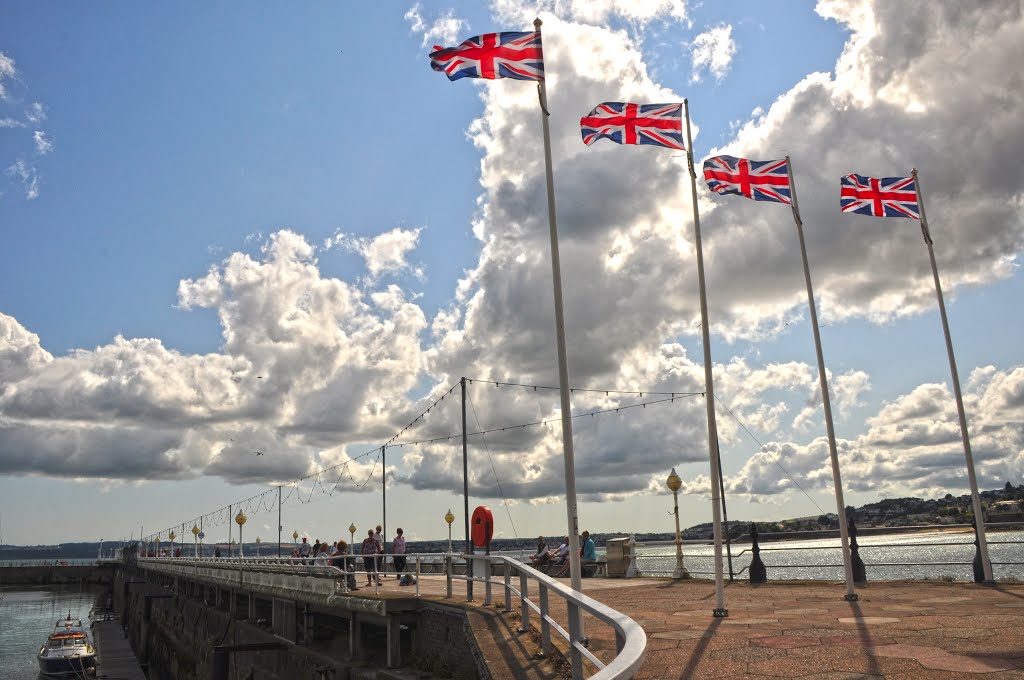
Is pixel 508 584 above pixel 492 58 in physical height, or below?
below

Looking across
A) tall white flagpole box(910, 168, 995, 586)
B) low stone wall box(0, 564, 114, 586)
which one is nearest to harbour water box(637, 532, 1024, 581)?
tall white flagpole box(910, 168, 995, 586)

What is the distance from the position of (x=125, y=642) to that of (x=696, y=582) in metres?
68.4

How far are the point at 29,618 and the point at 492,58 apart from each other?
431 feet

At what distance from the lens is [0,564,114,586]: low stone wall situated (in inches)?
5182

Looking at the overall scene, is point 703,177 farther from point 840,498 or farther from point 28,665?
point 28,665

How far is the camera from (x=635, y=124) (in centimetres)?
1670

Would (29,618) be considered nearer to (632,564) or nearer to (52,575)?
(52,575)

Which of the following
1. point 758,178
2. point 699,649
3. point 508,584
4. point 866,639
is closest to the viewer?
point 699,649

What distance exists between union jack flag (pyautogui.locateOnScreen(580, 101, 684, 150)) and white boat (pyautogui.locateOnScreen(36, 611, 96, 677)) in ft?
162

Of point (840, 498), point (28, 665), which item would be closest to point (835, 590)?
point (840, 498)

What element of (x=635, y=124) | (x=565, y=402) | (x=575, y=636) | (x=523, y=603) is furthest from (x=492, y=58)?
(x=575, y=636)

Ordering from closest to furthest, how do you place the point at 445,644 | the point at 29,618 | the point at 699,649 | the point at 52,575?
the point at 699,649
the point at 445,644
the point at 29,618
the point at 52,575

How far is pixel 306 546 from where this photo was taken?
4391 centimetres

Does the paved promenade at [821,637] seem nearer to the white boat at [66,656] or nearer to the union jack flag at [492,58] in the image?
the union jack flag at [492,58]
